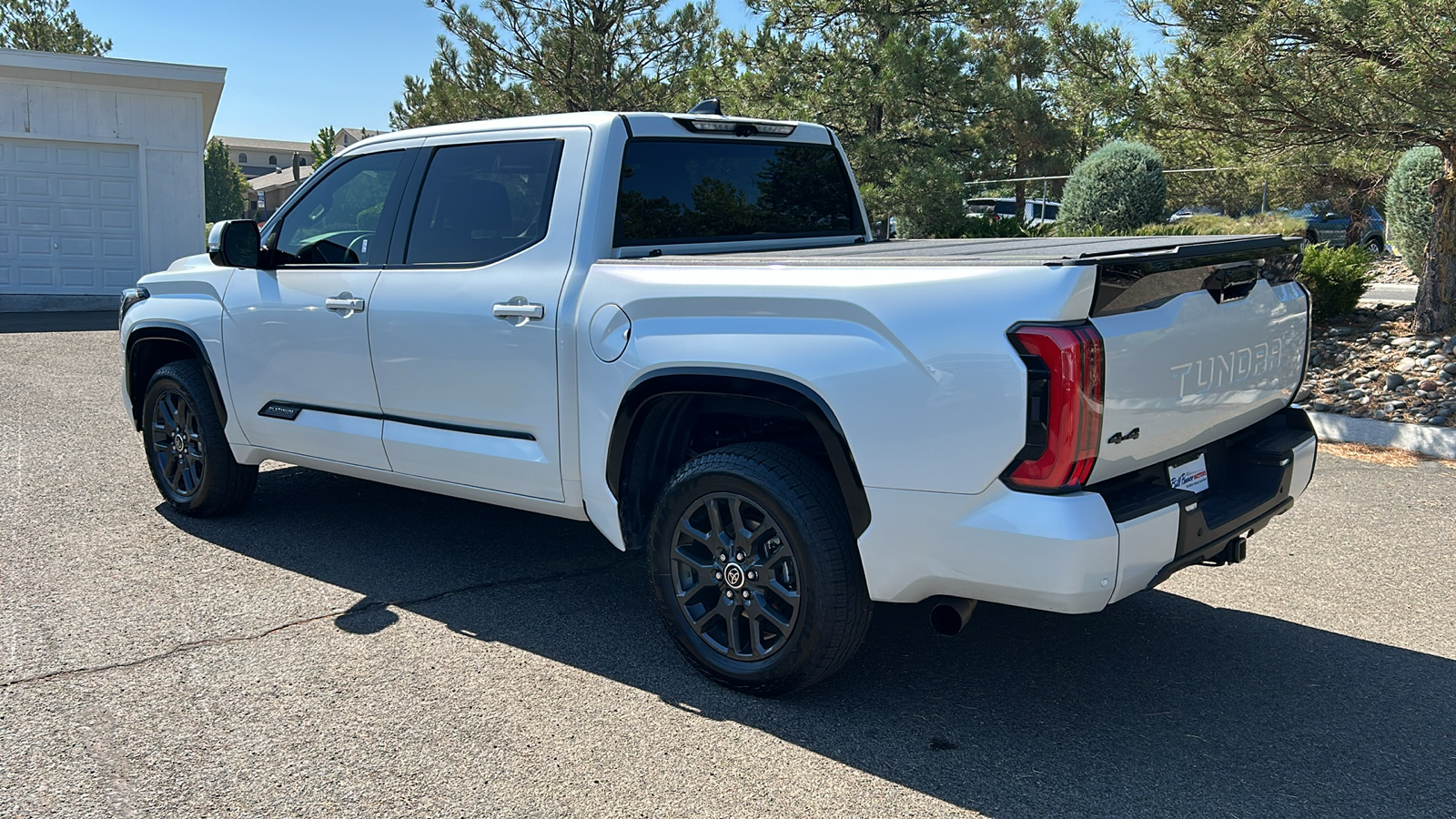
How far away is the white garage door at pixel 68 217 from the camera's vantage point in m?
17.6

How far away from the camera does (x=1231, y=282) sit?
12.1ft

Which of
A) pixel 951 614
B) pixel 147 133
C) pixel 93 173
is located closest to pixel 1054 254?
pixel 951 614

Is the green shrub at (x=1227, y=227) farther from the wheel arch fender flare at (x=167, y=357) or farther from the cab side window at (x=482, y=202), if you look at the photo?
the wheel arch fender flare at (x=167, y=357)

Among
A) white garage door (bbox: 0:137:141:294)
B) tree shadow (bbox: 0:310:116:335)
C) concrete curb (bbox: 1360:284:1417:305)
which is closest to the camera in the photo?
concrete curb (bbox: 1360:284:1417:305)

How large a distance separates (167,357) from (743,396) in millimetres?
4026

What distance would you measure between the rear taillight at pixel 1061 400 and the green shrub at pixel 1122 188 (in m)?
10.3

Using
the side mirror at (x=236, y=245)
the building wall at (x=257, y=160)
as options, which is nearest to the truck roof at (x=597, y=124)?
the side mirror at (x=236, y=245)

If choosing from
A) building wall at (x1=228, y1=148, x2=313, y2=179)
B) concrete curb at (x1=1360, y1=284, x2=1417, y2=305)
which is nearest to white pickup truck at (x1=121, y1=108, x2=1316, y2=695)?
concrete curb at (x1=1360, y1=284, x2=1417, y2=305)

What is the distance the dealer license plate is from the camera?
3578mm

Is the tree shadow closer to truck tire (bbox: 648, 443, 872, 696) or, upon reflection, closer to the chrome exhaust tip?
truck tire (bbox: 648, 443, 872, 696)

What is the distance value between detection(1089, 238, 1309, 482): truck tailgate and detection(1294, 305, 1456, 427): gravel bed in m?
5.13

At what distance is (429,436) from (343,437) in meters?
0.59

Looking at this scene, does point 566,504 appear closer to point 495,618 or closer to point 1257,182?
point 495,618

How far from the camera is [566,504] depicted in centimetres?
437
